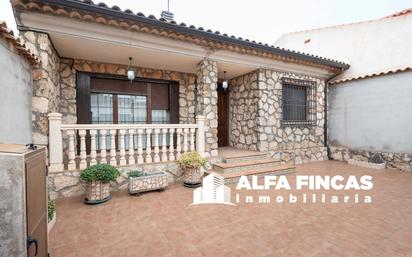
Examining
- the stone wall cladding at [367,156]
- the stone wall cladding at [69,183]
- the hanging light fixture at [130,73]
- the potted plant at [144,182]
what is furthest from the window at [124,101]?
the stone wall cladding at [367,156]

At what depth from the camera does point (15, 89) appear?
3133 millimetres

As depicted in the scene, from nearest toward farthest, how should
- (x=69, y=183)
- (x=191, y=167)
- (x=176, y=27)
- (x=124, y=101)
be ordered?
(x=69, y=183), (x=176, y=27), (x=191, y=167), (x=124, y=101)

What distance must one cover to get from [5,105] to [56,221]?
1.87 meters

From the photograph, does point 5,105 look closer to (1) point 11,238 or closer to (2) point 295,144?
(1) point 11,238

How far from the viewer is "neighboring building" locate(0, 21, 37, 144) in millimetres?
2760

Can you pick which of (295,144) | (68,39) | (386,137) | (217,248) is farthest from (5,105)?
(386,137)

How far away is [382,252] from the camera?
7.76 ft

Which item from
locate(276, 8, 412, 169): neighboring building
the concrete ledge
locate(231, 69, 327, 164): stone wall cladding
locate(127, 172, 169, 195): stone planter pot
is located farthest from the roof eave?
the concrete ledge

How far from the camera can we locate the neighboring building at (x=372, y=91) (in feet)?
20.9

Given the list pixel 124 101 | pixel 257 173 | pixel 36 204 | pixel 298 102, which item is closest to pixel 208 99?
pixel 257 173

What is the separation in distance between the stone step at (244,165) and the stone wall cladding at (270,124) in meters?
0.66

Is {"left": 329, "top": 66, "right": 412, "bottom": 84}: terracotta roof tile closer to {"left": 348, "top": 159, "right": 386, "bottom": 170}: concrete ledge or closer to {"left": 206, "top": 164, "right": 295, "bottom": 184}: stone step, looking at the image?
{"left": 348, "top": 159, "right": 386, "bottom": 170}: concrete ledge

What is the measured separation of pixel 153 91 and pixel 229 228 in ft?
16.9

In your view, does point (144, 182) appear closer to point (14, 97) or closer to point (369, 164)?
point (14, 97)
